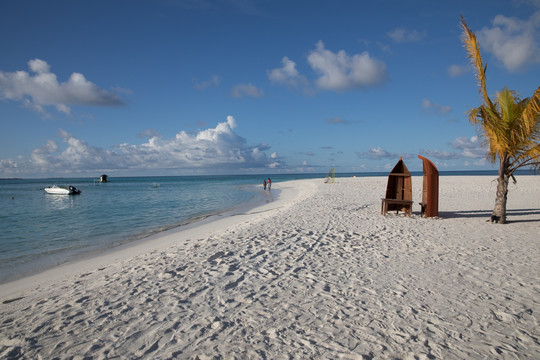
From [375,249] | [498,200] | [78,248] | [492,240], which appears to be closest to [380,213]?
[498,200]

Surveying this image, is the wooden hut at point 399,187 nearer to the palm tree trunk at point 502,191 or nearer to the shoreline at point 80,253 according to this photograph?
the palm tree trunk at point 502,191

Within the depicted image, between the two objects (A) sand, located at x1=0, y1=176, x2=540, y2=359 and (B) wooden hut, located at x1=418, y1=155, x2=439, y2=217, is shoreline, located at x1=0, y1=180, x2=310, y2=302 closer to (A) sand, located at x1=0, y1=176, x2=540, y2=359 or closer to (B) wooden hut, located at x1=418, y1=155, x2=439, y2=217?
(A) sand, located at x1=0, y1=176, x2=540, y2=359

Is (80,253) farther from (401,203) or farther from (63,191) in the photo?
(63,191)

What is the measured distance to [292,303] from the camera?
392cm

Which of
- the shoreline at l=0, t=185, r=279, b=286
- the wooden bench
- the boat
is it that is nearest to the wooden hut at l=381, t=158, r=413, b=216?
the wooden bench

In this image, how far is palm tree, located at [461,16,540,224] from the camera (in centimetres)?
842

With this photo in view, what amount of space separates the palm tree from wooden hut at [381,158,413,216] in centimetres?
297

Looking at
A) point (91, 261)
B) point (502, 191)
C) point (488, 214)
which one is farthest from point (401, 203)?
point (91, 261)

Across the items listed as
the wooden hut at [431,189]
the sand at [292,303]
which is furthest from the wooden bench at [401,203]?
the sand at [292,303]

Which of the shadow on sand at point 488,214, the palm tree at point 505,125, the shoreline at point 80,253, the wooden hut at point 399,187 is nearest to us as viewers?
the shoreline at point 80,253

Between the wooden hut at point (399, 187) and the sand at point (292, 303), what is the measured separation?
4.32 m

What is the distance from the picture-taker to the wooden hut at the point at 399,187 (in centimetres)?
1148

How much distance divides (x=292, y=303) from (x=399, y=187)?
10.2 metres

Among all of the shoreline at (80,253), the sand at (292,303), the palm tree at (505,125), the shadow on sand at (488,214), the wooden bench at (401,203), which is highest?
the palm tree at (505,125)
